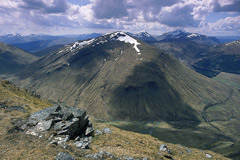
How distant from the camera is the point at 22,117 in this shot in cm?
3444

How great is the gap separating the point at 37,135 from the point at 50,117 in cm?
525

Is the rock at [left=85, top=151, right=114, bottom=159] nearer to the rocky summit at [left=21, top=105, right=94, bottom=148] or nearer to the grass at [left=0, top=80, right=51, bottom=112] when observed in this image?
the rocky summit at [left=21, top=105, right=94, bottom=148]

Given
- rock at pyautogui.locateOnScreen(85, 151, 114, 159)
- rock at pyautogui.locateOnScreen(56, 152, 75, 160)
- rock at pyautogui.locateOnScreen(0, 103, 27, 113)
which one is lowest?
rock at pyautogui.locateOnScreen(85, 151, 114, 159)

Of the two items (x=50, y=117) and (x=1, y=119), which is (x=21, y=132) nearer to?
(x=50, y=117)

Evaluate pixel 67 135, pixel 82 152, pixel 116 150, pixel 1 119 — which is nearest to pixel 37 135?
pixel 67 135

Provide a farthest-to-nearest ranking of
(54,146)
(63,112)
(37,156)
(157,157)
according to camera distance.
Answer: (63,112) → (157,157) → (54,146) → (37,156)

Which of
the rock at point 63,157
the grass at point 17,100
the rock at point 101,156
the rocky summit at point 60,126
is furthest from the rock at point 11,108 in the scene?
the rock at point 101,156

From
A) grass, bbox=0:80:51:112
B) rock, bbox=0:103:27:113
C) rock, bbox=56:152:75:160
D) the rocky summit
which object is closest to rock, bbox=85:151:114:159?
the rocky summit

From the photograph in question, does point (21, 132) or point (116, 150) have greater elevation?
point (21, 132)

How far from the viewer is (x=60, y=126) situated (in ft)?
100

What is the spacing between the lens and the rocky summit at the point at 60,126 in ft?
94.2

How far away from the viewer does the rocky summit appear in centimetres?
2872

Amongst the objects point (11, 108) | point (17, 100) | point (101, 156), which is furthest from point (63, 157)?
point (17, 100)

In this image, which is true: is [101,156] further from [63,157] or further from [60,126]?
[60,126]
